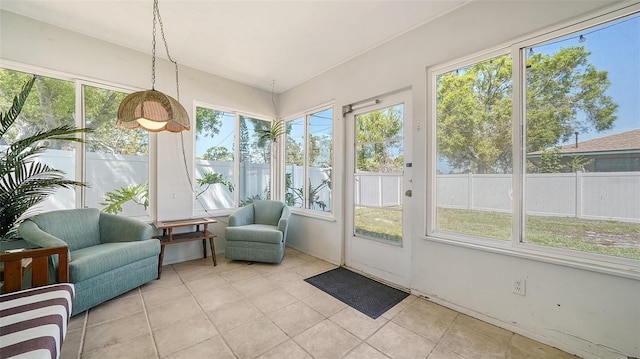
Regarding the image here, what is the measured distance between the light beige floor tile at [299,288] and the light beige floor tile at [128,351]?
1.19 metres

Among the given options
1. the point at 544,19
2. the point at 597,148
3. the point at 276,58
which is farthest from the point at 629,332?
the point at 276,58

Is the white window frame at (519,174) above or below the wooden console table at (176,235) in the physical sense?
above

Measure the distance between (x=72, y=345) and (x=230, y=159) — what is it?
2.67m

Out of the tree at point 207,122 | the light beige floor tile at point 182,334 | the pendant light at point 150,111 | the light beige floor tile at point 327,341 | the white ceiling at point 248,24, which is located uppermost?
the white ceiling at point 248,24

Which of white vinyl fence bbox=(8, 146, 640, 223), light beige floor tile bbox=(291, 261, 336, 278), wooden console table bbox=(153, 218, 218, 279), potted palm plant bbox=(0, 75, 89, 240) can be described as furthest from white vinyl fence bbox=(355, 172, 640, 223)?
potted palm plant bbox=(0, 75, 89, 240)

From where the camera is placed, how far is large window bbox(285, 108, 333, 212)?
3.48 metres

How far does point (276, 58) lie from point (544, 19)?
105 inches

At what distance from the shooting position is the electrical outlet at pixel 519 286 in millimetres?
1769

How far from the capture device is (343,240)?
3.17 metres

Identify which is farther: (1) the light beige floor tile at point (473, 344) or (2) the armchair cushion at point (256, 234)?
(2) the armchair cushion at point (256, 234)

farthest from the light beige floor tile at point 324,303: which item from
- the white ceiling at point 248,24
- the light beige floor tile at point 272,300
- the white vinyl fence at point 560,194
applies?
the white ceiling at point 248,24

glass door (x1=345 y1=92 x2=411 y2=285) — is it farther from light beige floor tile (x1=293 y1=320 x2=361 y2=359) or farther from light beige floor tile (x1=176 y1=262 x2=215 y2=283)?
light beige floor tile (x1=176 y1=262 x2=215 y2=283)

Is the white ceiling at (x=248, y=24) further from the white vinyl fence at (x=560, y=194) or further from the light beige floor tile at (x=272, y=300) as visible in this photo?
the light beige floor tile at (x=272, y=300)

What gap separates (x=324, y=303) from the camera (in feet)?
7.21
